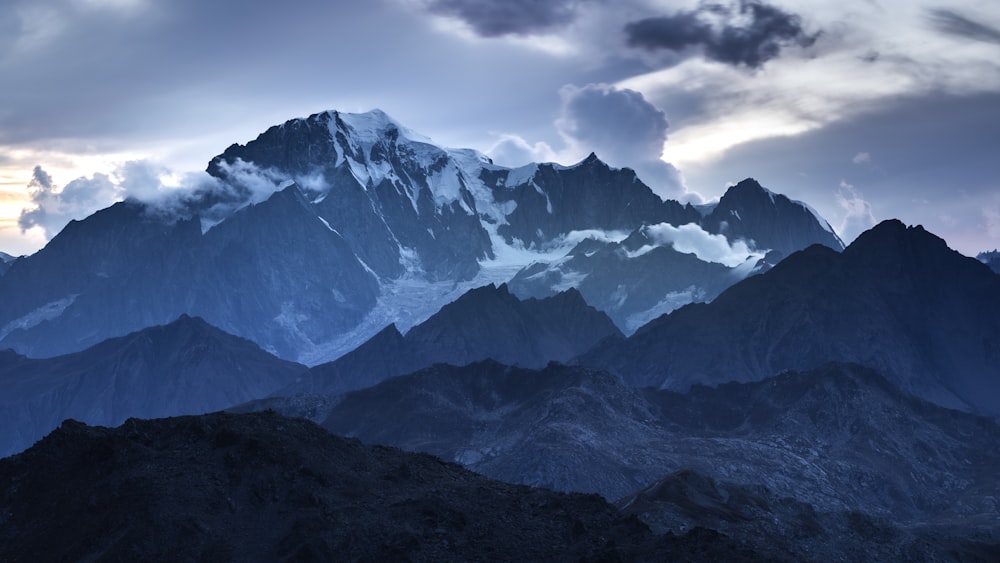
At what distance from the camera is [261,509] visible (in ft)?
499

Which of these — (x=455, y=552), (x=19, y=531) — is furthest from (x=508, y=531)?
(x=19, y=531)

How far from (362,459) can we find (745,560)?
149 feet

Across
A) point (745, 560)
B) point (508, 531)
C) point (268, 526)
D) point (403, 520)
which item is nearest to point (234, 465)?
point (268, 526)

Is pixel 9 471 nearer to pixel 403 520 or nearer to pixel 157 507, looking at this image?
pixel 157 507

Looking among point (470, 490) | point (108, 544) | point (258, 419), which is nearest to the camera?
point (108, 544)

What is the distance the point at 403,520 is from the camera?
14988 centimetres

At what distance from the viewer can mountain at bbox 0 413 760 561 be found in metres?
143

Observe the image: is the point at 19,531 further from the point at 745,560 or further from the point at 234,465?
the point at 745,560

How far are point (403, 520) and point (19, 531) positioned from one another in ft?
123

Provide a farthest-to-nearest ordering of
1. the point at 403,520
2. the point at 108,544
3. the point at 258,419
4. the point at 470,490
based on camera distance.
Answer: the point at 258,419 → the point at 470,490 → the point at 403,520 → the point at 108,544

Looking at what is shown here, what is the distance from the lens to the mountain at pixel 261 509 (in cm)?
14325

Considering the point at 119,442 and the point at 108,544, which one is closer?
the point at 108,544

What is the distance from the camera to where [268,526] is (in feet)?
491

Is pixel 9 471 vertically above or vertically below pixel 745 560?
above
